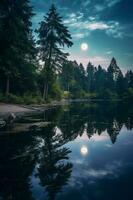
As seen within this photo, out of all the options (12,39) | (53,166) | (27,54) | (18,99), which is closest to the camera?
(53,166)

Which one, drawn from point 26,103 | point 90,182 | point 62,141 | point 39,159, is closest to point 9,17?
point 26,103

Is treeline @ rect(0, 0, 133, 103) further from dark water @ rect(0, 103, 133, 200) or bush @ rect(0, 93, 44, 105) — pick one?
dark water @ rect(0, 103, 133, 200)

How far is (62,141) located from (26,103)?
21034 mm

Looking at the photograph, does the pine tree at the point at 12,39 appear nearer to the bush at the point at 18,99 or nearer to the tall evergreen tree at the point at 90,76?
the bush at the point at 18,99

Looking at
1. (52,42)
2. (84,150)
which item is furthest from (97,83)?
(84,150)

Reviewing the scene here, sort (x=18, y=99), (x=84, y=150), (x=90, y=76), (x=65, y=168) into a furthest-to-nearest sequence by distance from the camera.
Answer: (x=90, y=76), (x=18, y=99), (x=84, y=150), (x=65, y=168)

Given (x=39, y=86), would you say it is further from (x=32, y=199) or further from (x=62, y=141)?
(x=32, y=199)

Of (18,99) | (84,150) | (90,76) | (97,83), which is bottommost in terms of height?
(84,150)

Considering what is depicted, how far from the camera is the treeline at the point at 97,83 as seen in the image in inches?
3465

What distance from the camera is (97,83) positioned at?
110625 millimetres

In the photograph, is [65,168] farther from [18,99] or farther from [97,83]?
[97,83]

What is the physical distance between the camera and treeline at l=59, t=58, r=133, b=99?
8800 centimetres

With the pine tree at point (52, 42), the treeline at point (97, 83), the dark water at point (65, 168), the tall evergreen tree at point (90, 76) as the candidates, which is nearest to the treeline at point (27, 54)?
the pine tree at point (52, 42)

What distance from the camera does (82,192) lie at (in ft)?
14.3
